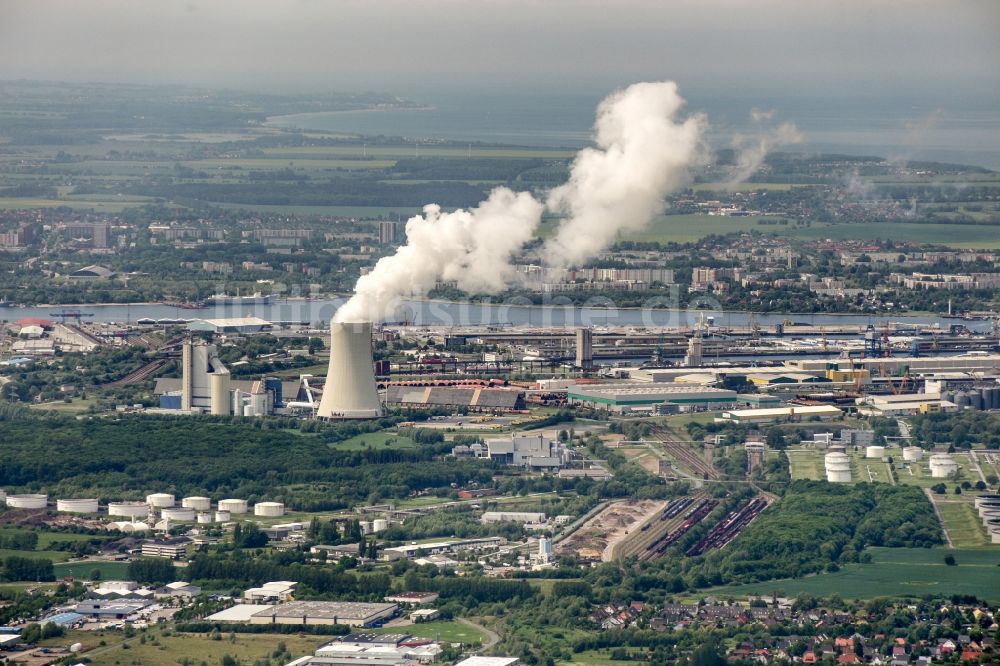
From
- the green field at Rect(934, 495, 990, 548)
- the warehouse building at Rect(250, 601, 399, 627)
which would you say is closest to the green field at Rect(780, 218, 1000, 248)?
the green field at Rect(934, 495, 990, 548)

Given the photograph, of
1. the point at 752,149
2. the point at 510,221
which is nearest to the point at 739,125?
the point at 752,149

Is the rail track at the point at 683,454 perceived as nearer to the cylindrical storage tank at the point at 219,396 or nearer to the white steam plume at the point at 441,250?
the white steam plume at the point at 441,250

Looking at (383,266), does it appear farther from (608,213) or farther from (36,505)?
(36,505)

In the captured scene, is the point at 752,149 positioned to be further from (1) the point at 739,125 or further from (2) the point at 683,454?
(2) the point at 683,454

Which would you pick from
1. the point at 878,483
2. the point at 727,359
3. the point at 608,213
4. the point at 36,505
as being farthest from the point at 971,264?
the point at 36,505

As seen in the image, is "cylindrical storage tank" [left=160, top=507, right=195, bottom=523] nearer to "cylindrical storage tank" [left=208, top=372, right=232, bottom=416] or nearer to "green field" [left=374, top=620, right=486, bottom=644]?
"green field" [left=374, top=620, right=486, bottom=644]

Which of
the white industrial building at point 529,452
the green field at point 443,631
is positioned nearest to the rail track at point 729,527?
the white industrial building at point 529,452
